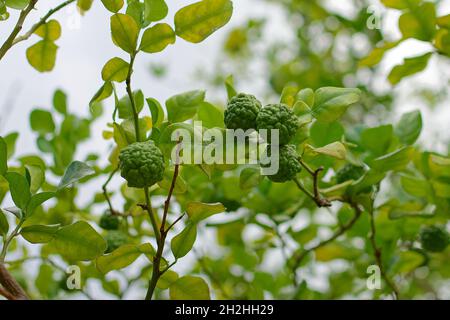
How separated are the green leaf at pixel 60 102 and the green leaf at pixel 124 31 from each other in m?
0.57

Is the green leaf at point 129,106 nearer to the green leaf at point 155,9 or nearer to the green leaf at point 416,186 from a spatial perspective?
the green leaf at point 155,9

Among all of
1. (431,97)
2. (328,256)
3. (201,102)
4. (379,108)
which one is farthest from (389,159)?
(431,97)

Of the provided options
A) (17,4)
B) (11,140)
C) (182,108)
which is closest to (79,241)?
(182,108)

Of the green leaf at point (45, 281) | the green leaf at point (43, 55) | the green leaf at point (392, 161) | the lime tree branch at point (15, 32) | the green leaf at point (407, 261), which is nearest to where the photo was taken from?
the lime tree branch at point (15, 32)

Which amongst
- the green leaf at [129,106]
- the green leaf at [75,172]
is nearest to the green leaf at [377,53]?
the green leaf at [129,106]

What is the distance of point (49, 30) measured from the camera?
1113 mm

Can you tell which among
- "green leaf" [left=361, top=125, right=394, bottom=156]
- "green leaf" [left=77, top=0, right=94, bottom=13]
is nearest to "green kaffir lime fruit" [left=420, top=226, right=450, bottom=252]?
"green leaf" [left=361, top=125, right=394, bottom=156]

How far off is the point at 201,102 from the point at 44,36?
0.35 m

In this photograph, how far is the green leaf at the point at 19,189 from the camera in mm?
865

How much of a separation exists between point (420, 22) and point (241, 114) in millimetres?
524

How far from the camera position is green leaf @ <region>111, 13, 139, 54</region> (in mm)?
869

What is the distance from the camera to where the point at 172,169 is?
92cm

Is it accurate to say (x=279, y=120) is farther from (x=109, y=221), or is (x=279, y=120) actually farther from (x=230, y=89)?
(x=109, y=221)
